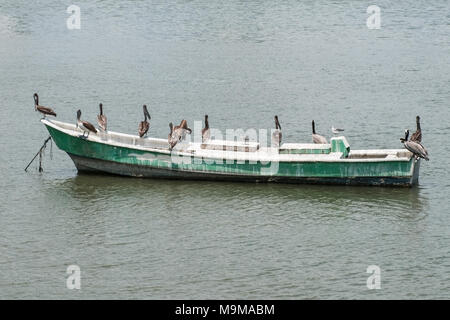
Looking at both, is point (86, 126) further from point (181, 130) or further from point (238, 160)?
point (238, 160)

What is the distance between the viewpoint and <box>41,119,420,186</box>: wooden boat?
2795 centimetres

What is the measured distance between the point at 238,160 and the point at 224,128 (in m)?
6.45

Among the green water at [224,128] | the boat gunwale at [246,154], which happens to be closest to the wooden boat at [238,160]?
the boat gunwale at [246,154]

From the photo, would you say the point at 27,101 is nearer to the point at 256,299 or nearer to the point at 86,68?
the point at 86,68

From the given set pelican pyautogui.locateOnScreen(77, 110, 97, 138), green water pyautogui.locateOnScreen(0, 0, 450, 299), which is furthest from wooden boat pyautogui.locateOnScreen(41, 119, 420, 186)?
green water pyautogui.locateOnScreen(0, 0, 450, 299)

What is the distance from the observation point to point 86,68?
45.7m

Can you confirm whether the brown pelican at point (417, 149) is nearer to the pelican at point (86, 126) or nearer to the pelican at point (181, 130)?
the pelican at point (181, 130)

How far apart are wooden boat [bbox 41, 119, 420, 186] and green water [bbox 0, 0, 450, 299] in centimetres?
39

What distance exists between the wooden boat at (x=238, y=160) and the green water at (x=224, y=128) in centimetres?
39

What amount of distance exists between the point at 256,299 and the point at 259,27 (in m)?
33.3

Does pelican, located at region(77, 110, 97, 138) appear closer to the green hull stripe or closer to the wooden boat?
the wooden boat

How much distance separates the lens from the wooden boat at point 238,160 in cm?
2795

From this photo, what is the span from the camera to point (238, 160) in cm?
2844

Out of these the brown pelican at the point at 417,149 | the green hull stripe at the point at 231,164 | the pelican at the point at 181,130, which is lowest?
the green hull stripe at the point at 231,164
